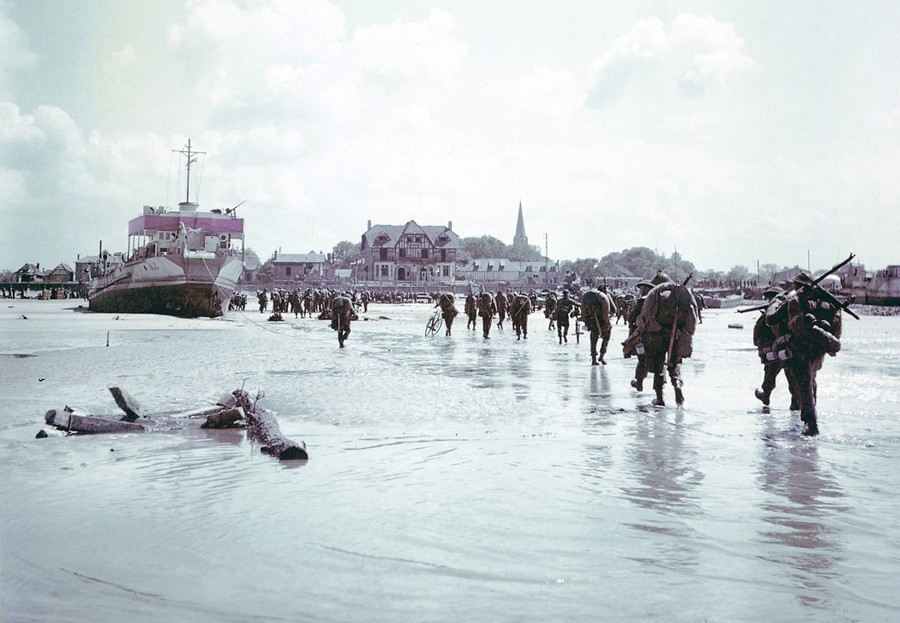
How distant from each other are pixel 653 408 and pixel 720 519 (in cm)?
513

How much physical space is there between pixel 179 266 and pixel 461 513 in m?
37.1

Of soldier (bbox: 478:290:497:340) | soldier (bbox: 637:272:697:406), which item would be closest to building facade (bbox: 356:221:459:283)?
soldier (bbox: 478:290:497:340)

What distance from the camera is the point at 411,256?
109188 millimetres

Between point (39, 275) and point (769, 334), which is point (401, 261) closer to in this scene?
point (39, 275)

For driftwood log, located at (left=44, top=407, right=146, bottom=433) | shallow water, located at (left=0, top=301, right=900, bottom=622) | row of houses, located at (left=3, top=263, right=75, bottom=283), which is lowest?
shallow water, located at (left=0, top=301, right=900, bottom=622)

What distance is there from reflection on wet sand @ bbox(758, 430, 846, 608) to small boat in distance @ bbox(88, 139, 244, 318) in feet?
119

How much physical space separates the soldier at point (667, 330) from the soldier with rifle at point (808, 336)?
1.65m

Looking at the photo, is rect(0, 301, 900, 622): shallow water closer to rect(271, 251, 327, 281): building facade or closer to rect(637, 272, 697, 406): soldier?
rect(637, 272, 697, 406): soldier

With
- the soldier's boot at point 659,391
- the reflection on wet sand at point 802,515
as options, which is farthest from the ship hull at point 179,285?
the reflection on wet sand at point 802,515

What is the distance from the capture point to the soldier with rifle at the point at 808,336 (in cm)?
794

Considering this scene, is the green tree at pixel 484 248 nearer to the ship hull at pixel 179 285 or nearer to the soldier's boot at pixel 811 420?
the ship hull at pixel 179 285

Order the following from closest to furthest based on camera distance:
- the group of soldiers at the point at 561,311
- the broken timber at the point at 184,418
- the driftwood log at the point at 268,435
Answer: the driftwood log at the point at 268,435, the broken timber at the point at 184,418, the group of soldiers at the point at 561,311

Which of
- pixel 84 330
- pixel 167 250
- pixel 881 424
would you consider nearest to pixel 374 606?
pixel 881 424

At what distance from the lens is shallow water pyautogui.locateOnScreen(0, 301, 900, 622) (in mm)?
3557
